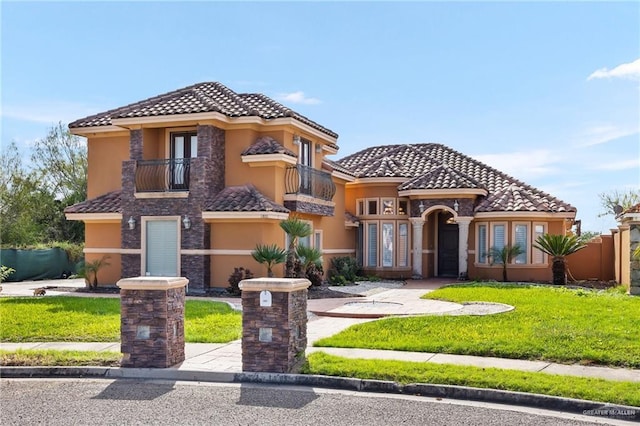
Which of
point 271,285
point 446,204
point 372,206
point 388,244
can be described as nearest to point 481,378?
point 271,285

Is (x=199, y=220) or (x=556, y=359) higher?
(x=199, y=220)

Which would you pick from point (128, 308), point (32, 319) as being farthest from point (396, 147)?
point (128, 308)

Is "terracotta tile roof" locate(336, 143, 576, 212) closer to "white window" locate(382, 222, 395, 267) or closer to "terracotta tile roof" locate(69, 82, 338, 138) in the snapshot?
"white window" locate(382, 222, 395, 267)

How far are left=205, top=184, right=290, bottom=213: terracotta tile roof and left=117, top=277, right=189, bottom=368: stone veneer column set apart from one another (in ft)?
34.9

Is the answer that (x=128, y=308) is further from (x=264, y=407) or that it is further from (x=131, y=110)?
(x=131, y=110)

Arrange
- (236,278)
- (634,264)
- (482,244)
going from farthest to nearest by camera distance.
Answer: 1. (482,244)
2. (236,278)
3. (634,264)

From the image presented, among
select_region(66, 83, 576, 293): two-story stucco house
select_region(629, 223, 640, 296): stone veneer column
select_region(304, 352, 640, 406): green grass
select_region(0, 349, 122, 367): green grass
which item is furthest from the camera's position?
select_region(66, 83, 576, 293): two-story stucco house

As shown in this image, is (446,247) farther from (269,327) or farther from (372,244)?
(269,327)

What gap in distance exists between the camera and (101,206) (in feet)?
76.5

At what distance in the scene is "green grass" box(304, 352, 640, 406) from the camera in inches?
320

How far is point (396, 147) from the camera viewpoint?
33.3 metres

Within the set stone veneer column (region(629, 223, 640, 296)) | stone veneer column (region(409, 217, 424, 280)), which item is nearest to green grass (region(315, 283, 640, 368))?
stone veneer column (region(629, 223, 640, 296))

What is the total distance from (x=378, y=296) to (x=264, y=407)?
1285 centimetres

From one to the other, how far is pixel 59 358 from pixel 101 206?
13685 millimetres
